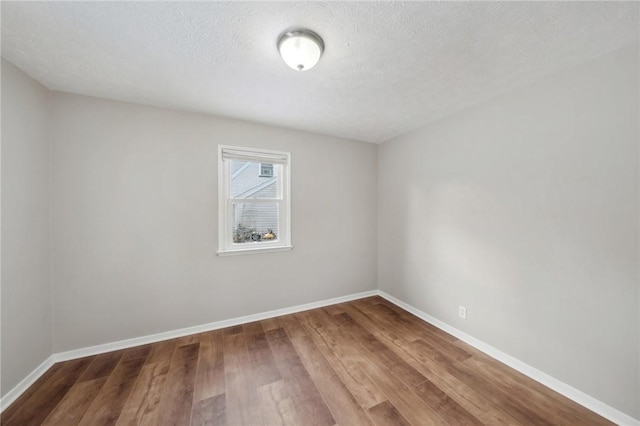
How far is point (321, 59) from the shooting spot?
62.1 inches

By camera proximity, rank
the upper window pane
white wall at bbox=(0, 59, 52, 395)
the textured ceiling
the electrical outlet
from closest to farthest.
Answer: the textured ceiling < white wall at bbox=(0, 59, 52, 395) < the electrical outlet < the upper window pane

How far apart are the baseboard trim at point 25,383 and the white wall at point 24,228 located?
3 cm

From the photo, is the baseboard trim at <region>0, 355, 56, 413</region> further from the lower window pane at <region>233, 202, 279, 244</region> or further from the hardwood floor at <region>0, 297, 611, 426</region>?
the lower window pane at <region>233, 202, 279, 244</region>

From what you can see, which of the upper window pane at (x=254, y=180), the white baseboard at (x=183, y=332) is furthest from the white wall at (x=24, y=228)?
the upper window pane at (x=254, y=180)

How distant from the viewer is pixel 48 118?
6.38ft

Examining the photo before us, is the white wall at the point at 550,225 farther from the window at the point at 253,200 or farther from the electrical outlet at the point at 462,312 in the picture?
the window at the point at 253,200

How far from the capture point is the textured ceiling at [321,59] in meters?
1.19

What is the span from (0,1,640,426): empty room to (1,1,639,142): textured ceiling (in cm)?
1

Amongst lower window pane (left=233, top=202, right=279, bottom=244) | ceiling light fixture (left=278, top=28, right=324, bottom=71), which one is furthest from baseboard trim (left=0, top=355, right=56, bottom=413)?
ceiling light fixture (left=278, top=28, right=324, bottom=71)

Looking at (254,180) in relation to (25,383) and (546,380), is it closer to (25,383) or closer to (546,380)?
(25,383)

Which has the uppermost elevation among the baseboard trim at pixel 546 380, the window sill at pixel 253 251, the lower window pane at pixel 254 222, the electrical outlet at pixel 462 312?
the lower window pane at pixel 254 222

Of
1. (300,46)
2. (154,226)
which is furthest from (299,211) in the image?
(300,46)

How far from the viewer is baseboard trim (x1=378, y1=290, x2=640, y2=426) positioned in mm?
1451

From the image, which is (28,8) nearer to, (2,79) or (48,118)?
(2,79)
